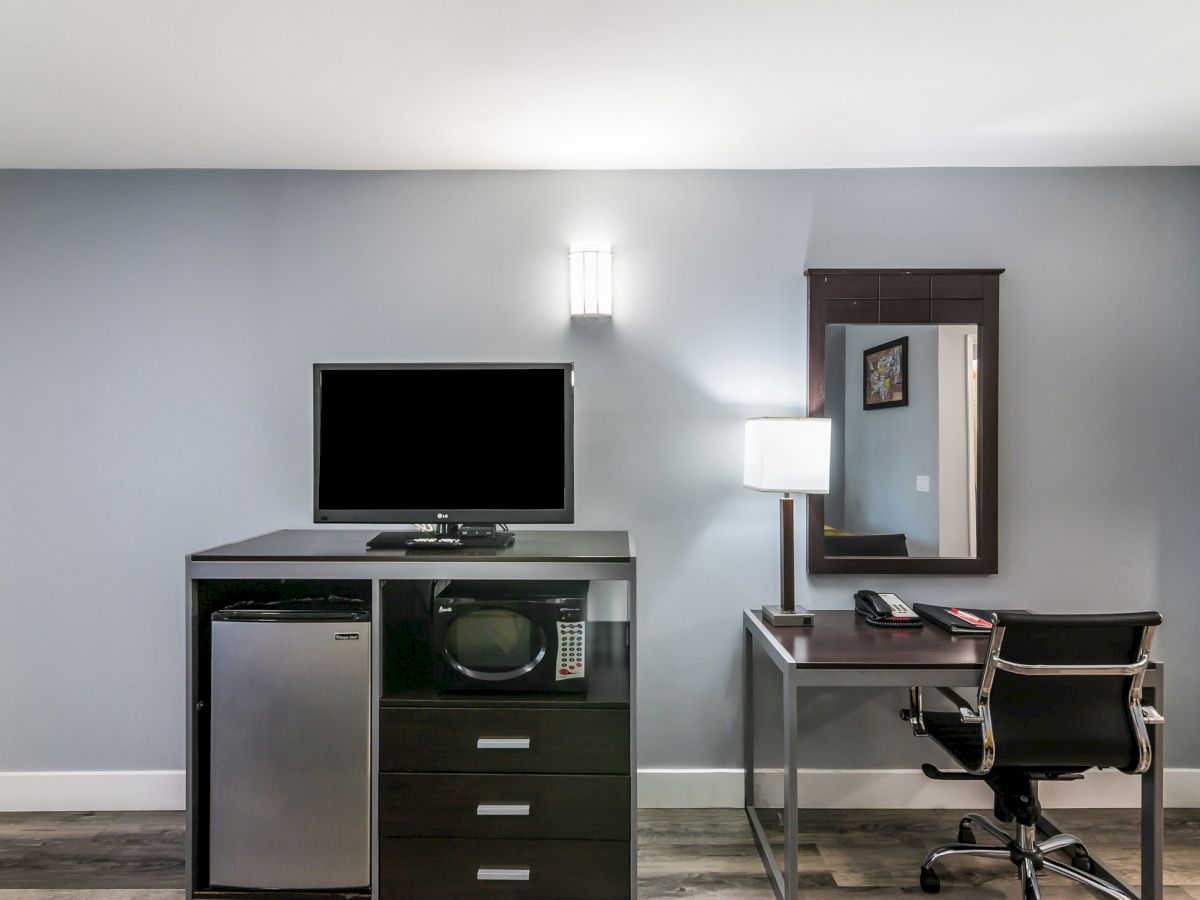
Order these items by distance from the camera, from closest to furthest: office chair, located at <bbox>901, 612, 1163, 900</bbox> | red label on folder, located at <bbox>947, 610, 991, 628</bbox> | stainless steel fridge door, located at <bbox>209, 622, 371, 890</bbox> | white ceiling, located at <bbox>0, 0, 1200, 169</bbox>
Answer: white ceiling, located at <bbox>0, 0, 1200, 169</bbox>
office chair, located at <bbox>901, 612, 1163, 900</bbox>
stainless steel fridge door, located at <bbox>209, 622, 371, 890</bbox>
red label on folder, located at <bbox>947, 610, 991, 628</bbox>

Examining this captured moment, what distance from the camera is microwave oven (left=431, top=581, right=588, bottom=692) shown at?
2186 millimetres

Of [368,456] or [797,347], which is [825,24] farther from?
[368,456]

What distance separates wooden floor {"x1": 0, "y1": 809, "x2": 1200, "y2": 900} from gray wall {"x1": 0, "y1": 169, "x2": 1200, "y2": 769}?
0.21 meters

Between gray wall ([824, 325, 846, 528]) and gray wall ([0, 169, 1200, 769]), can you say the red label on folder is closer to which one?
gray wall ([0, 169, 1200, 769])

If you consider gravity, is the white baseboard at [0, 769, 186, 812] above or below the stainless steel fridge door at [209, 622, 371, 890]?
below

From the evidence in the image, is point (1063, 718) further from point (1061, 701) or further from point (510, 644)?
point (510, 644)

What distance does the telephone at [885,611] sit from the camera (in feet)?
8.05

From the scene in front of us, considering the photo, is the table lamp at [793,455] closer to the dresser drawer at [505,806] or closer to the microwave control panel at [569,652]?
the microwave control panel at [569,652]

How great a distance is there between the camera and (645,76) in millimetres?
2012

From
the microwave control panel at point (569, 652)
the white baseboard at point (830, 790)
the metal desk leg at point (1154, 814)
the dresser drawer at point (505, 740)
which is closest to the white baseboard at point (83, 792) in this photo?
the white baseboard at point (830, 790)

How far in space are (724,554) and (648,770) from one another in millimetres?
854

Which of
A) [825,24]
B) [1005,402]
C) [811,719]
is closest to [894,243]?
[1005,402]

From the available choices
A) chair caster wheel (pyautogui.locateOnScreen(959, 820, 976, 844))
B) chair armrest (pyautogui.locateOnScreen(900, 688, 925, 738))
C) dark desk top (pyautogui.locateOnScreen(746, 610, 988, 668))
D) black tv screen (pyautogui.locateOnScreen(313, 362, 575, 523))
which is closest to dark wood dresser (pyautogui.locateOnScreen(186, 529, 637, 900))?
black tv screen (pyautogui.locateOnScreen(313, 362, 575, 523))

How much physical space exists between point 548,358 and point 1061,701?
6.29 feet
